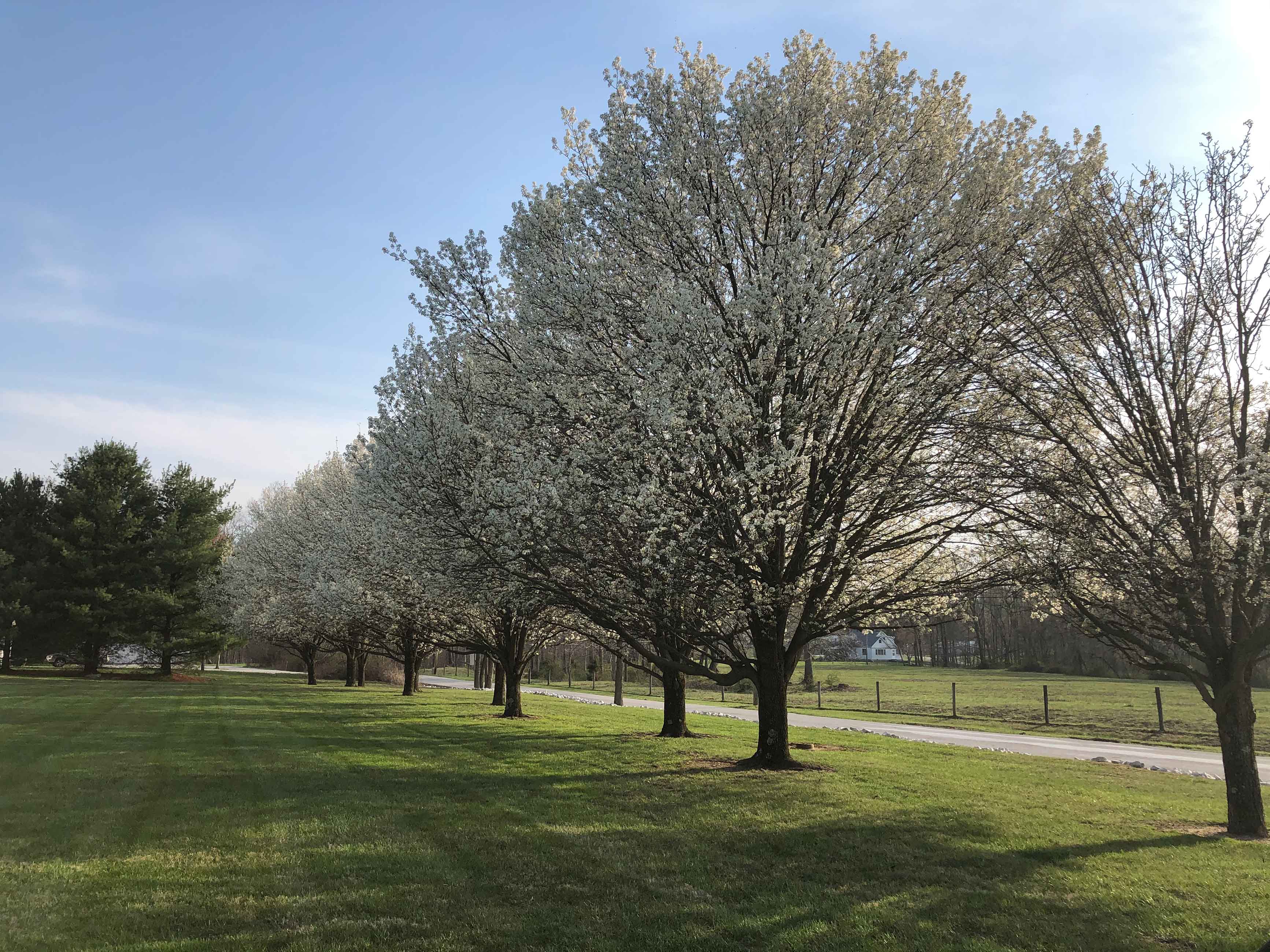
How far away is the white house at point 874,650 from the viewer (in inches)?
4968

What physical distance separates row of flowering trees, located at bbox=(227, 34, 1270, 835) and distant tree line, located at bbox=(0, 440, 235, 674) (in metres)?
32.5

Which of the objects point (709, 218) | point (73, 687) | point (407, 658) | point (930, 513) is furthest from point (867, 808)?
point (73, 687)

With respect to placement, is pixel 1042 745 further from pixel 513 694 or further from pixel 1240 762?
pixel 513 694

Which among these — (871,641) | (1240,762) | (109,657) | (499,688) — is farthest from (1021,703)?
(871,641)

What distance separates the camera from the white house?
4968 inches

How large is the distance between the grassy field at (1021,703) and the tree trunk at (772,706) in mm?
12237

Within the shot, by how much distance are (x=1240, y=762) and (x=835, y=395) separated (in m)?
6.62

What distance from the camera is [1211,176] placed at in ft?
31.0

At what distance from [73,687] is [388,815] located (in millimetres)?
30448

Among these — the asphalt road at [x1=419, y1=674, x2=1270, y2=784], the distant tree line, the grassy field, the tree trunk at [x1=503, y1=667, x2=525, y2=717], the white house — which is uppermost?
the distant tree line

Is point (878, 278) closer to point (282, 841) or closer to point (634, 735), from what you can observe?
point (282, 841)

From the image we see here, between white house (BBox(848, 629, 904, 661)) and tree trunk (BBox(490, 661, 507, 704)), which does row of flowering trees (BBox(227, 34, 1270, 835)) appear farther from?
white house (BBox(848, 629, 904, 661))

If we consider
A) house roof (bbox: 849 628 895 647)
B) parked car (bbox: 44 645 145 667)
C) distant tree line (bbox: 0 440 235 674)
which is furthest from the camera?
house roof (bbox: 849 628 895 647)

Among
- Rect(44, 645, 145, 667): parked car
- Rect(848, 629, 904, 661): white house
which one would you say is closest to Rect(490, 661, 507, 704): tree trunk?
Rect(44, 645, 145, 667): parked car
